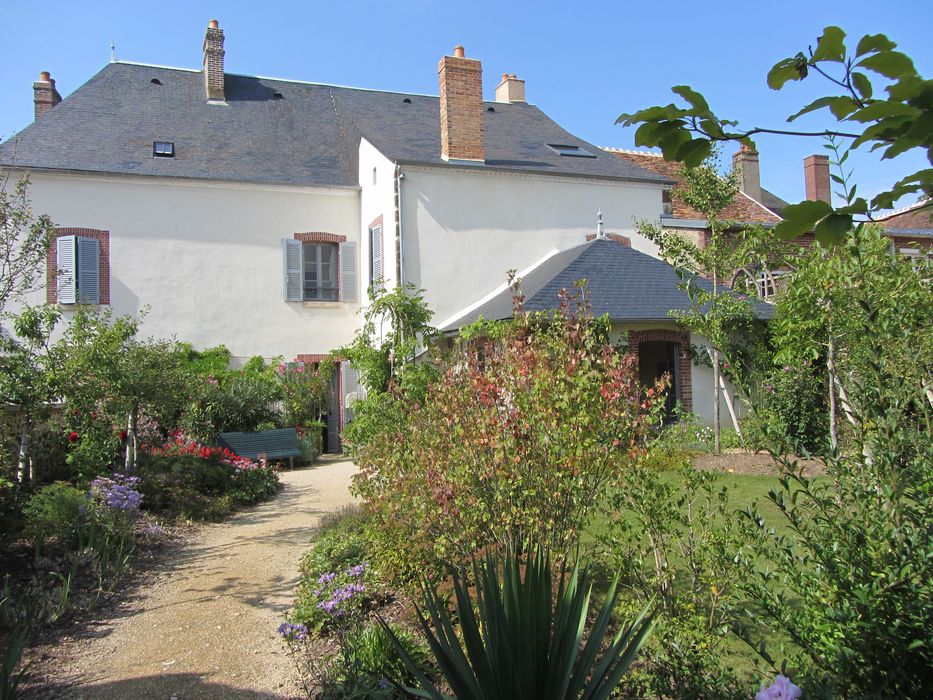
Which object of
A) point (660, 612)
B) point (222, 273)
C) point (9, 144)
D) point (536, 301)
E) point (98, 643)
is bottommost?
point (98, 643)

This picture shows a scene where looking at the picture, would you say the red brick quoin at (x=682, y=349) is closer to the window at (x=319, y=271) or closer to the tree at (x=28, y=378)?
the window at (x=319, y=271)

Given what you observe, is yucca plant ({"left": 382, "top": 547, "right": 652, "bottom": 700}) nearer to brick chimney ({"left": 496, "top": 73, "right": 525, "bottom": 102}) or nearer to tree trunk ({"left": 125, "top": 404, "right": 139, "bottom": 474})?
tree trunk ({"left": 125, "top": 404, "right": 139, "bottom": 474})

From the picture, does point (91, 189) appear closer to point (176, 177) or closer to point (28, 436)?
point (176, 177)

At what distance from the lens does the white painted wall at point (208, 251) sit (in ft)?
48.6

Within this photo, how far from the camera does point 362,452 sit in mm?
6020

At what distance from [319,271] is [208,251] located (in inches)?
96.6

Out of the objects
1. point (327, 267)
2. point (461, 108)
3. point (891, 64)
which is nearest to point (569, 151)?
point (461, 108)

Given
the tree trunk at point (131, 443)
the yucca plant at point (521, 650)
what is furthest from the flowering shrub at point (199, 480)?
the yucca plant at point (521, 650)

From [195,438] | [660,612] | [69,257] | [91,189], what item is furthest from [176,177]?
Answer: [660,612]

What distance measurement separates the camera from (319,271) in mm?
16578

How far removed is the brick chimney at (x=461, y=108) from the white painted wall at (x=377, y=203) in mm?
1373

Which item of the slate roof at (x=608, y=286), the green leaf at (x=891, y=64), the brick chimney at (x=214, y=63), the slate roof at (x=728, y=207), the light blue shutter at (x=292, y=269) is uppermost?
the brick chimney at (x=214, y=63)

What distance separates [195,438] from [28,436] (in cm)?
443

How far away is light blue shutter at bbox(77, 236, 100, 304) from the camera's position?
14.5 m
